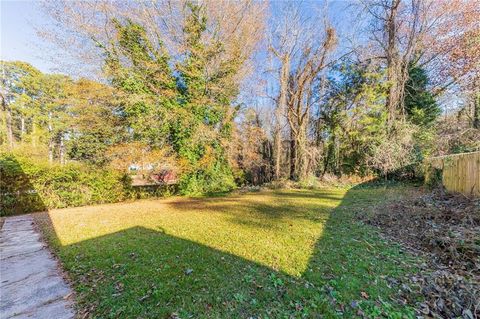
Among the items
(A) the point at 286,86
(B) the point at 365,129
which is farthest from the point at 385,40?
(A) the point at 286,86

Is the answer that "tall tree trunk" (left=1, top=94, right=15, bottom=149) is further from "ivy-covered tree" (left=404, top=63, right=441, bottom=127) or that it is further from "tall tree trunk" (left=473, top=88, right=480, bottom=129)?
"tall tree trunk" (left=473, top=88, right=480, bottom=129)

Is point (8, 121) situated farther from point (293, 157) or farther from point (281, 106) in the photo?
point (293, 157)

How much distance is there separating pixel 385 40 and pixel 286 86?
20.3ft

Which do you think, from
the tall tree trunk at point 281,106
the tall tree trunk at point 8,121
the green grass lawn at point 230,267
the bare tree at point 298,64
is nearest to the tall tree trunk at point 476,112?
the bare tree at point 298,64

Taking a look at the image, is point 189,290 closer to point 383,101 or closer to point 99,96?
point 99,96

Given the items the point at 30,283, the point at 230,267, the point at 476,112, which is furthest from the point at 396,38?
the point at 30,283

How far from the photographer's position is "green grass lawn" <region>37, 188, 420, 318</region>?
222cm

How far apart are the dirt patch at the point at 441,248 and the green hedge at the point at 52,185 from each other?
898 centimetres

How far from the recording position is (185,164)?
10.4 m

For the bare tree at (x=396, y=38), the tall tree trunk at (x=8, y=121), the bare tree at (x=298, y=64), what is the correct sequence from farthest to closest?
the tall tree trunk at (x=8, y=121), the bare tree at (x=298, y=64), the bare tree at (x=396, y=38)

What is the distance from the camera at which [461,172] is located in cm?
663

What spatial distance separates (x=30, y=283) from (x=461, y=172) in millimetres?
10197

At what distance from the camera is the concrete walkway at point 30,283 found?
7.23 ft

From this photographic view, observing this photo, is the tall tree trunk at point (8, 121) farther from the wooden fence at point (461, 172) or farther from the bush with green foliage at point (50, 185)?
the wooden fence at point (461, 172)
